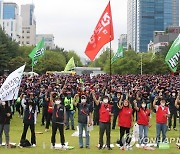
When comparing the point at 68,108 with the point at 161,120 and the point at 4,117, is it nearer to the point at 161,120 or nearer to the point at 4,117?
the point at 4,117

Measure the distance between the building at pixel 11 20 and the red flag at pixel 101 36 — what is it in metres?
165

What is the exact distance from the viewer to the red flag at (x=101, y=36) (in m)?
13.5

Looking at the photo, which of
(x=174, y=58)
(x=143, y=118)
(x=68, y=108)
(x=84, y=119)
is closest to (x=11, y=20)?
(x=68, y=108)

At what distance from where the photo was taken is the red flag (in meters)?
13.5

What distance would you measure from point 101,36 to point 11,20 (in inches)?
6697

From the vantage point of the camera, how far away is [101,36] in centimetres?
1373

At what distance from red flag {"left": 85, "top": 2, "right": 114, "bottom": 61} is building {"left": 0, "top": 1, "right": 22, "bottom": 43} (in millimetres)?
165077

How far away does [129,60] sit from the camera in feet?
212

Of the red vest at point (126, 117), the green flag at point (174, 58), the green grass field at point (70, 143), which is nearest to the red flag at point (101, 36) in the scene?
the red vest at point (126, 117)

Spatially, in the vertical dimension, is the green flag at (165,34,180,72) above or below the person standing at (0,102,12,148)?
above

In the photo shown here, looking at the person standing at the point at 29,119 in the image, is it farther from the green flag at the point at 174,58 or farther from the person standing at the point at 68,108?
the green flag at the point at 174,58

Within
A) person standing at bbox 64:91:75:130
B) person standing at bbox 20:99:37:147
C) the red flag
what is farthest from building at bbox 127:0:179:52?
person standing at bbox 20:99:37:147

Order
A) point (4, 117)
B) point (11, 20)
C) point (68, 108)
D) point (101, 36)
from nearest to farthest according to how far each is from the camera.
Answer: point (4, 117) < point (101, 36) < point (68, 108) < point (11, 20)

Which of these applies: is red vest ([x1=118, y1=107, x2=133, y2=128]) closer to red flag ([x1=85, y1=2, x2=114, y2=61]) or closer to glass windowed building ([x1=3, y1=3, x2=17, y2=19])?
red flag ([x1=85, y1=2, x2=114, y2=61])
